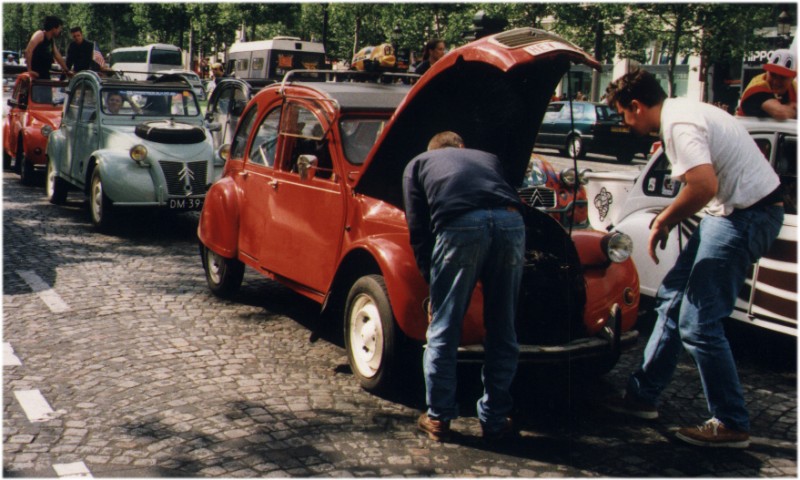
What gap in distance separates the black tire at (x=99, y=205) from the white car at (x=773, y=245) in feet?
19.4

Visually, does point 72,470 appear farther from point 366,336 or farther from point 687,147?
point 687,147

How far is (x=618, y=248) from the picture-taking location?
575 cm

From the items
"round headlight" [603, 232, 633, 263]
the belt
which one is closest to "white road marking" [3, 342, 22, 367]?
"round headlight" [603, 232, 633, 263]

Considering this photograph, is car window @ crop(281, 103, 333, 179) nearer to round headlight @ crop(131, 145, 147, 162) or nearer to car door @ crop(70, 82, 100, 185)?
round headlight @ crop(131, 145, 147, 162)

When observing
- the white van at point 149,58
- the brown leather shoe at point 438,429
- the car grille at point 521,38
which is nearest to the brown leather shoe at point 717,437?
the brown leather shoe at point 438,429

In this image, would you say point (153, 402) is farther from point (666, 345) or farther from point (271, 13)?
point (271, 13)

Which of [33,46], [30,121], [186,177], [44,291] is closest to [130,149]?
Answer: [186,177]

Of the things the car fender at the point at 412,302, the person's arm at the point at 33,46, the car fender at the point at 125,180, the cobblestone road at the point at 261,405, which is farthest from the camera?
the person's arm at the point at 33,46

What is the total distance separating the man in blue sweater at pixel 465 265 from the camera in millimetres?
4691

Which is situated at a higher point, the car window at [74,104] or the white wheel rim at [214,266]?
the car window at [74,104]

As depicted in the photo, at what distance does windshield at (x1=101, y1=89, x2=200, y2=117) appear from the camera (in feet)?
39.7

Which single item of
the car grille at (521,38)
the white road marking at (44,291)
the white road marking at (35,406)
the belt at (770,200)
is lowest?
the white road marking at (44,291)

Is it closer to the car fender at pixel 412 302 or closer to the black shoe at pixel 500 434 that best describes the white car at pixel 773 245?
the car fender at pixel 412 302

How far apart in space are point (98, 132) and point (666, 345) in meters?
8.71
